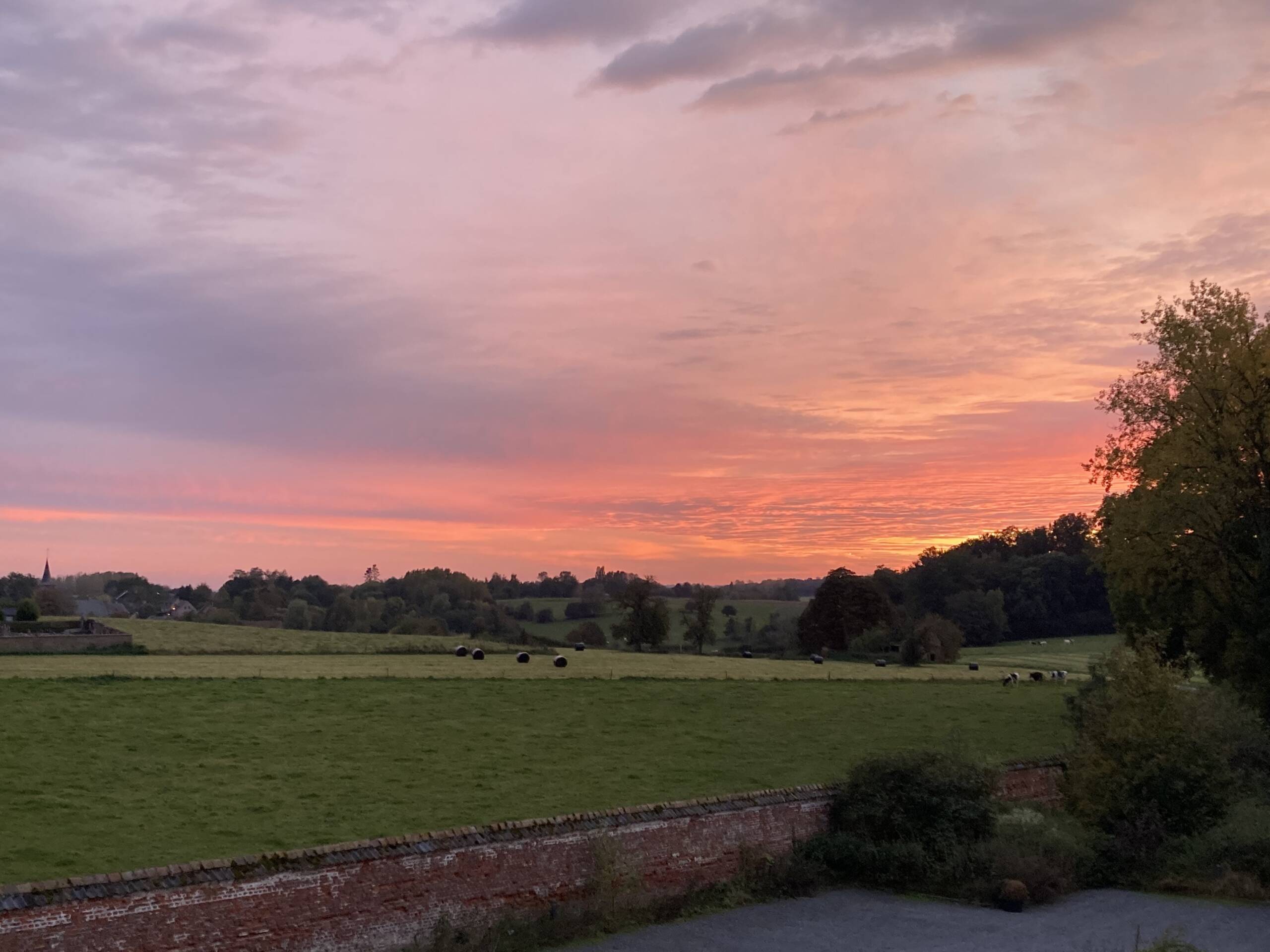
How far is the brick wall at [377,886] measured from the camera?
A: 1500 centimetres

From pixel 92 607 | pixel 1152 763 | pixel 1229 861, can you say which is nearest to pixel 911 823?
pixel 1229 861

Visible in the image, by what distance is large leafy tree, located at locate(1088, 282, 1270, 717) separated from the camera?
35.5 meters

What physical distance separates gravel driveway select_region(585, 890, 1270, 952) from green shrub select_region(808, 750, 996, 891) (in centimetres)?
90

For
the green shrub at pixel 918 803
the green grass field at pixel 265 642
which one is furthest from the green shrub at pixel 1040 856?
the green grass field at pixel 265 642

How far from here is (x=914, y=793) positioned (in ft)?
85.1

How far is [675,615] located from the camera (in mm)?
126438

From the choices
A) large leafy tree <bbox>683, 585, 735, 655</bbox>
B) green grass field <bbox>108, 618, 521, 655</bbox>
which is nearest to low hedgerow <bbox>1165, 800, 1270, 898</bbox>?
green grass field <bbox>108, 618, 521, 655</bbox>

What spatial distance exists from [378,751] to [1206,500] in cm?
2712

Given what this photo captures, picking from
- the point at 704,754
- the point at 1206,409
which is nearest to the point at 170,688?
the point at 704,754

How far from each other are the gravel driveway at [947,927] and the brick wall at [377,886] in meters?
1.45

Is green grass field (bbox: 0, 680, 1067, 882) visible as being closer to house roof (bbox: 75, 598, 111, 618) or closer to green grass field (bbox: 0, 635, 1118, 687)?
green grass field (bbox: 0, 635, 1118, 687)

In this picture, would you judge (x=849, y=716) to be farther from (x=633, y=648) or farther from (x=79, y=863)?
(x=633, y=648)

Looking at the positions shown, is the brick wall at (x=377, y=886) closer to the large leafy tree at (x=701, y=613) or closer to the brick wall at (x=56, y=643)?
the brick wall at (x=56, y=643)

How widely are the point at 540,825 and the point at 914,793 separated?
32.7ft
